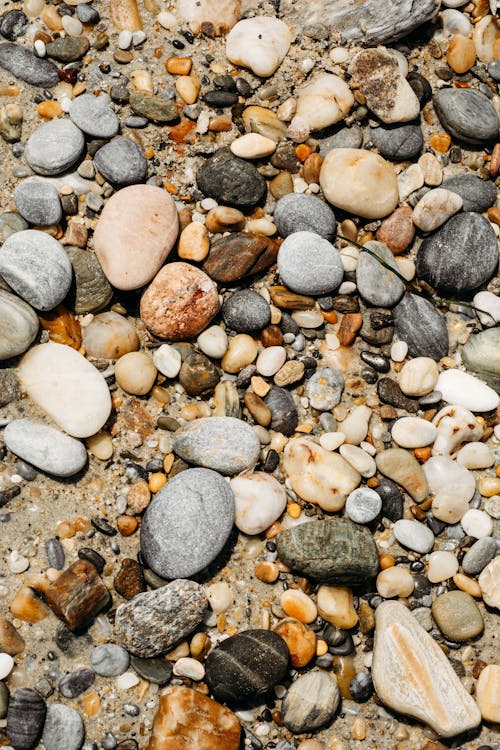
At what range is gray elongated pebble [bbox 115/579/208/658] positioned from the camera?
2664 millimetres

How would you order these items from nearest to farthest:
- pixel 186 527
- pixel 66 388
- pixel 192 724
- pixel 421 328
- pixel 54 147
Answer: pixel 192 724 → pixel 186 527 → pixel 66 388 → pixel 54 147 → pixel 421 328

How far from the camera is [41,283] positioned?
2.80 meters

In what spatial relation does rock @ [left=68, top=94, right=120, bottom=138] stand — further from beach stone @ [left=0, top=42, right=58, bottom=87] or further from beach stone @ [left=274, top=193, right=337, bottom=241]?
beach stone @ [left=274, top=193, right=337, bottom=241]

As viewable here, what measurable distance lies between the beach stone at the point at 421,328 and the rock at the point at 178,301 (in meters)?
0.84

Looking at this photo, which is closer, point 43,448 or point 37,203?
point 43,448

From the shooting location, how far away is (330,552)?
2773 mm

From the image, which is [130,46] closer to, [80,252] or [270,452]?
[80,252]

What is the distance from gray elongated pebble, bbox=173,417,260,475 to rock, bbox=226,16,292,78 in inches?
63.6

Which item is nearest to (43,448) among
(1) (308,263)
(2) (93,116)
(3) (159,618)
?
(3) (159,618)

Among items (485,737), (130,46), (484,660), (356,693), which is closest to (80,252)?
(130,46)

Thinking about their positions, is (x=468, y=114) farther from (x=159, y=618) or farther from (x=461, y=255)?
(x=159, y=618)

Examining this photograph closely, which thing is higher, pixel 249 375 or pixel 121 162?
pixel 121 162

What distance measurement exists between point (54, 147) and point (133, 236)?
0.54 meters

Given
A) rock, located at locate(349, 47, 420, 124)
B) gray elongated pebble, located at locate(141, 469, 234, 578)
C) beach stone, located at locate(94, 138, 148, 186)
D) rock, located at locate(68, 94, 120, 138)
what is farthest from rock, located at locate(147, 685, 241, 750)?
rock, located at locate(349, 47, 420, 124)
